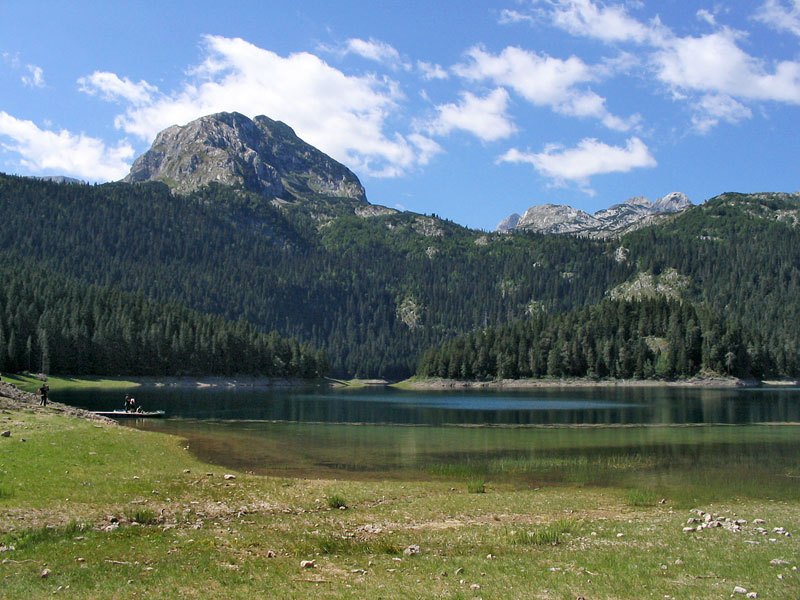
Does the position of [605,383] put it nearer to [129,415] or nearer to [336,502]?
[129,415]

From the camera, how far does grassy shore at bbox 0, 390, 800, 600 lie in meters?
13.2

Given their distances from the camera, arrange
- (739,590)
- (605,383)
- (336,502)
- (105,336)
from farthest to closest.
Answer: (605,383) < (105,336) < (336,502) < (739,590)

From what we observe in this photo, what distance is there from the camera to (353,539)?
59.3ft

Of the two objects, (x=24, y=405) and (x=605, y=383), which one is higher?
(x=24, y=405)

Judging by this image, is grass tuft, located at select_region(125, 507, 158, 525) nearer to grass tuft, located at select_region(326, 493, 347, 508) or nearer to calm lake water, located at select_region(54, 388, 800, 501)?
grass tuft, located at select_region(326, 493, 347, 508)

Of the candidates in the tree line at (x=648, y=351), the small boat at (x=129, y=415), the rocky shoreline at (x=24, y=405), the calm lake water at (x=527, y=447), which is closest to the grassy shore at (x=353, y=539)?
the calm lake water at (x=527, y=447)

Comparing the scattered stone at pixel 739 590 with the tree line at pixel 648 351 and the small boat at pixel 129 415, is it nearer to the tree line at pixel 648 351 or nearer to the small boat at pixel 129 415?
the small boat at pixel 129 415

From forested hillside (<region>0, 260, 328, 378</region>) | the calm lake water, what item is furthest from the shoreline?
the calm lake water

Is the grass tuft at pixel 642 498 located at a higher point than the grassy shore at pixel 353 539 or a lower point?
lower

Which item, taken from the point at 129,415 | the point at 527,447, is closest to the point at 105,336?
the point at 129,415

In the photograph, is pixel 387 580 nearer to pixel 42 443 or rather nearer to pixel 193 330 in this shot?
pixel 42 443

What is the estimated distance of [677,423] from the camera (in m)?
64.5

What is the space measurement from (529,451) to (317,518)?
84.1 ft

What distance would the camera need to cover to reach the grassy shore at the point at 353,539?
43.4 feet
